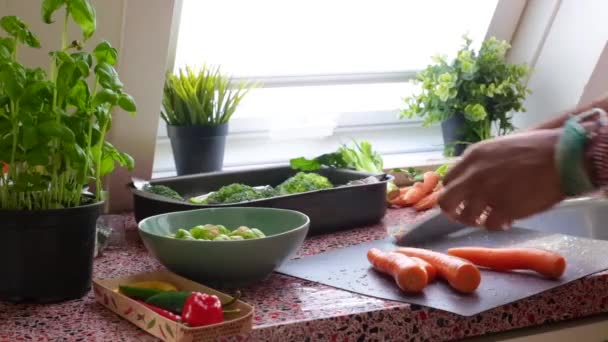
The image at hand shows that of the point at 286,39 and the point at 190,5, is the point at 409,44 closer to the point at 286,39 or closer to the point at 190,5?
the point at 286,39

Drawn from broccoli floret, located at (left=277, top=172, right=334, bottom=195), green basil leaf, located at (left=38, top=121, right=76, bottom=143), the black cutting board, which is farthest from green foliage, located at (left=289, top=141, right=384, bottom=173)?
green basil leaf, located at (left=38, top=121, right=76, bottom=143)

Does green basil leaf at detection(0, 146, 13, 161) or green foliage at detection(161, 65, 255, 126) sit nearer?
green basil leaf at detection(0, 146, 13, 161)

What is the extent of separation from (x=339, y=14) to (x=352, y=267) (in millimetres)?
1171

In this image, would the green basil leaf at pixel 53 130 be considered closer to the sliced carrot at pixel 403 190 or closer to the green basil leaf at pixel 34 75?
the green basil leaf at pixel 34 75

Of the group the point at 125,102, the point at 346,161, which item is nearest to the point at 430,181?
the point at 346,161

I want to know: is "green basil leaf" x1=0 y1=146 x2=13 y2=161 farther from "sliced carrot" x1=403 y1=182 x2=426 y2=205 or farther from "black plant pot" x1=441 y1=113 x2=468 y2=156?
"black plant pot" x1=441 y1=113 x2=468 y2=156

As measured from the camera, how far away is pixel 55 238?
3.90 ft

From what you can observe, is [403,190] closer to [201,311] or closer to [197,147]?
[197,147]

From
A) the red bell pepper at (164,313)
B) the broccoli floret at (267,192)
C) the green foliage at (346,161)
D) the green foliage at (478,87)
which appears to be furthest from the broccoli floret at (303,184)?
the green foliage at (478,87)

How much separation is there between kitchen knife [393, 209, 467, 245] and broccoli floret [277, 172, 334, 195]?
0.63ft

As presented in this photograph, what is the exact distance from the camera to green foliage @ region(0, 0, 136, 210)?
44.4 inches

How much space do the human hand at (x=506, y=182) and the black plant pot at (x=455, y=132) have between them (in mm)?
1208

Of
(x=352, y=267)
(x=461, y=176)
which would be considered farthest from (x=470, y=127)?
(x=461, y=176)

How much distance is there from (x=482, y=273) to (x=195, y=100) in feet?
2.66
